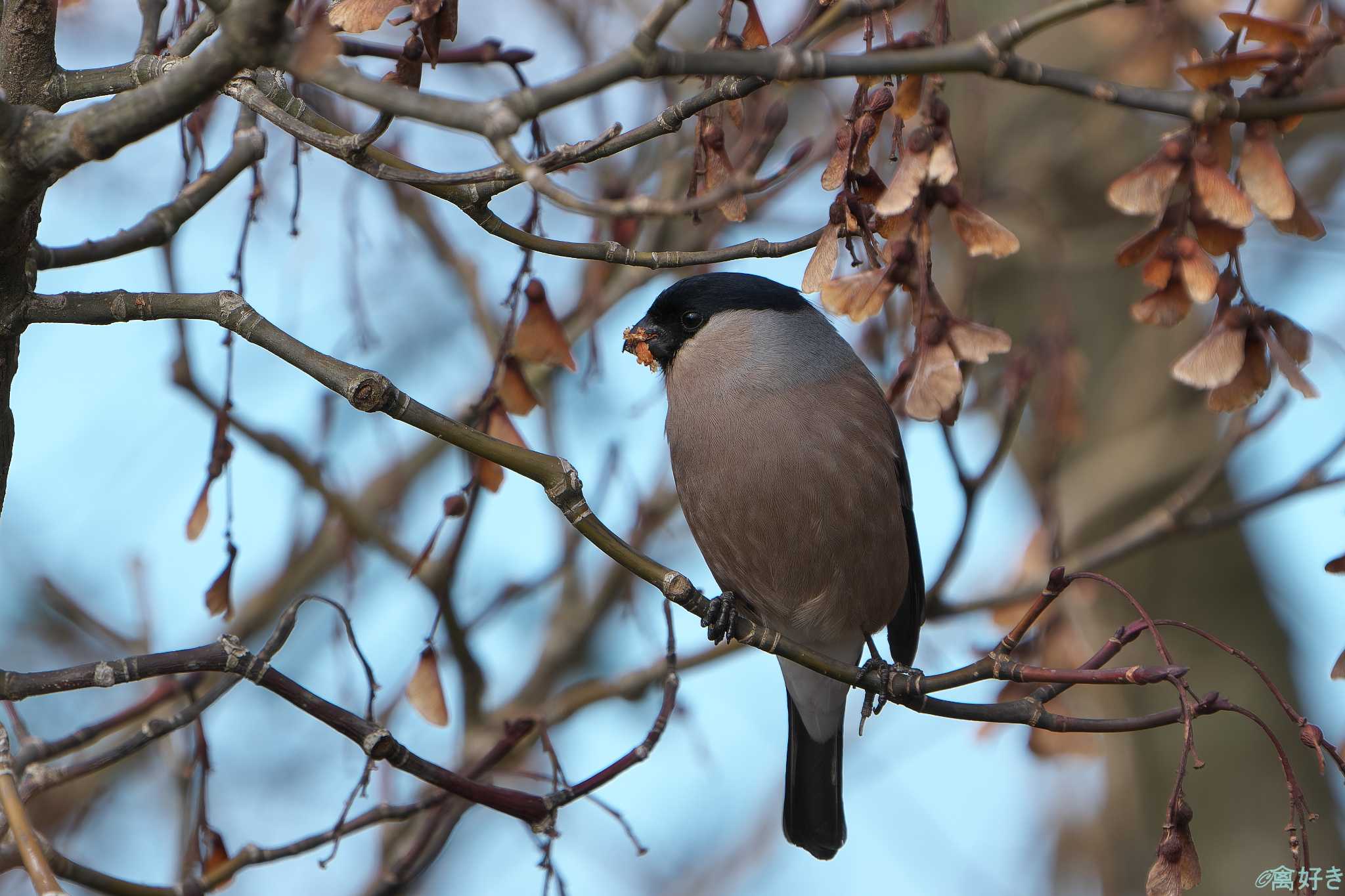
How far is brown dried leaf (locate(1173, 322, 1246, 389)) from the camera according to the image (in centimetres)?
210

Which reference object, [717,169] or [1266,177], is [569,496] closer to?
[717,169]

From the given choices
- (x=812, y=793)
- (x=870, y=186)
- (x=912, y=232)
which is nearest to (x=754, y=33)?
(x=870, y=186)

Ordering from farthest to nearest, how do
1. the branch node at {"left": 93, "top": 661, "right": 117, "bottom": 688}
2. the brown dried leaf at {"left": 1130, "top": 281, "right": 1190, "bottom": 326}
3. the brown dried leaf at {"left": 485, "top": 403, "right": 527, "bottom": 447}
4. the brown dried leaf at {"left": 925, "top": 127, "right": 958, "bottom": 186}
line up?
the brown dried leaf at {"left": 485, "top": 403, "right": 527, "bottom": 447}
the branch node at {"left": 93, "top": 661, "right": 117, "bottom": 688}
the brown dried leaf at {"left": 1130, "top": 281, "right": 1190, "bottom": 326}
the brown dried leaf at {"left": 925, "top": 127, "right": 958, "bottom": 186}

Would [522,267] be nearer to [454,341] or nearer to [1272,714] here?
[454,341]

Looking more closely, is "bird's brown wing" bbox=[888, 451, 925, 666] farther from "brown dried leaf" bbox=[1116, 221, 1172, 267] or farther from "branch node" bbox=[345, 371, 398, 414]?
"branch node" bbox=[345, 371, 398, 414]

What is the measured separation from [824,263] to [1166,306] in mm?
593

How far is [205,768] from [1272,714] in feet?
17.6

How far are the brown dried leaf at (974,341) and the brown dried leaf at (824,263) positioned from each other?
9.6 inches

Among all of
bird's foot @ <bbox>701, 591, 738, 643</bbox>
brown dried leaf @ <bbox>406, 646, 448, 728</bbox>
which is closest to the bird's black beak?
bird's foot @ <bbox>701, 591, 738, 643</bbox>

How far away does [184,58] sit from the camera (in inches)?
94.1

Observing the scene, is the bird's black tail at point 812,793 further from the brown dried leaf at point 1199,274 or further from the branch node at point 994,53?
the branch node at point 994,53

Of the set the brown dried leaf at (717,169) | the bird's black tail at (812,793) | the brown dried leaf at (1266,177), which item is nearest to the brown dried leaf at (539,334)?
the brown dried leaf at (717,169)

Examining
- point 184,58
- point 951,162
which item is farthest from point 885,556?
point 184,58

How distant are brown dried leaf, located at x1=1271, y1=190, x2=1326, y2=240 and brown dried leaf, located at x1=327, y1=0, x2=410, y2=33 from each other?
1454mm
